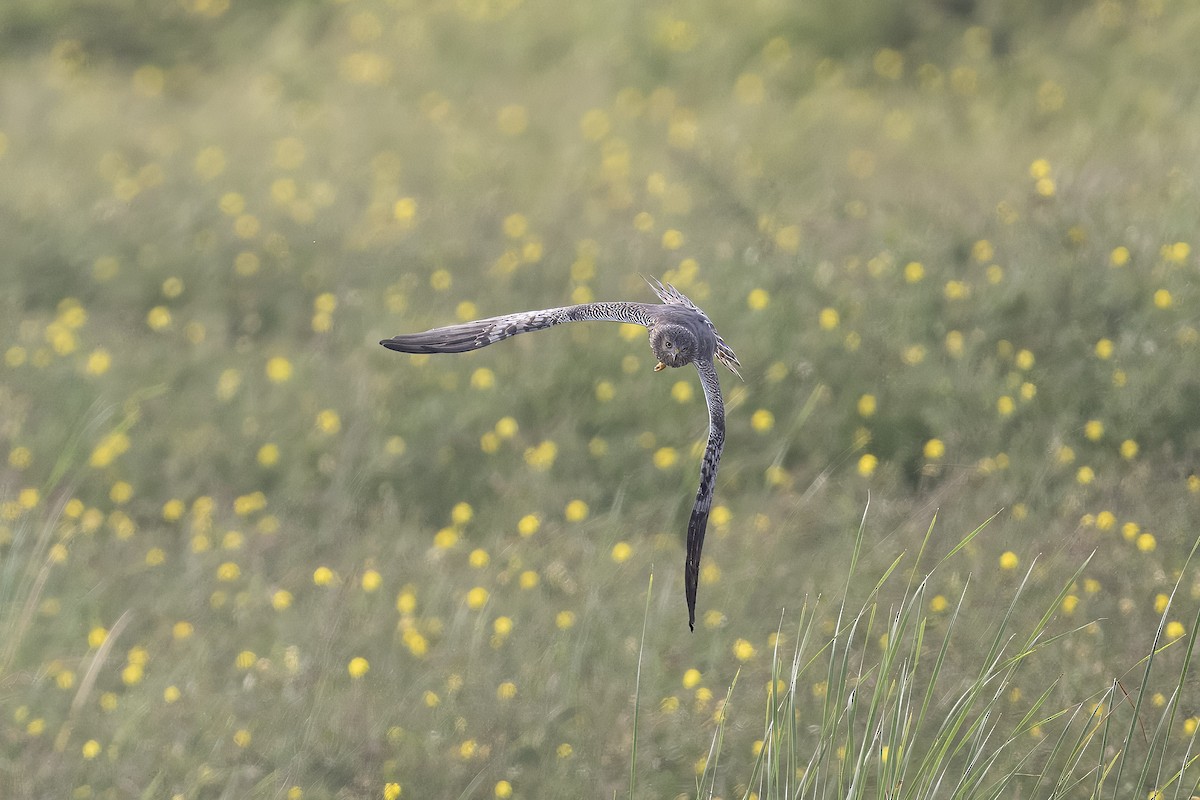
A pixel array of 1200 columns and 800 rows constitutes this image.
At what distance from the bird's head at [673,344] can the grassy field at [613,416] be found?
0.51 meters

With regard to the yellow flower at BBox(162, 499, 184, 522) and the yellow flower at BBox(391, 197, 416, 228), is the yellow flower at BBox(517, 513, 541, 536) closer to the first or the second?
the yellow flower at BBox(162, 499, 184, 522)

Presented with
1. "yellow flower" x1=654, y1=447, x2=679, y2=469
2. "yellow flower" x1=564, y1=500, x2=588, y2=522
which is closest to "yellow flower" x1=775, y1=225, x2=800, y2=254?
"yellow flower" x1=654, y1=447, x2=679, y2=469

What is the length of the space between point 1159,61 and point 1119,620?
4.12 m

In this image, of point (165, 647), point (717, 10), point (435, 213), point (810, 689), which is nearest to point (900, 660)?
point (810, 689)

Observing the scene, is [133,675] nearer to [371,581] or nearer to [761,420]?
[371,581]

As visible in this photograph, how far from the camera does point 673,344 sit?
1.88 m

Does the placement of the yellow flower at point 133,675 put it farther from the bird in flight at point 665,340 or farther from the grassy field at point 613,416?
the bird in flight at point 665,340

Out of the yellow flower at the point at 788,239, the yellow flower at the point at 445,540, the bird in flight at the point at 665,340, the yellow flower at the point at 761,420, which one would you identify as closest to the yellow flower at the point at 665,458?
the yellow flower at the point at 761,420

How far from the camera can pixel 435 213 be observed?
5750mm

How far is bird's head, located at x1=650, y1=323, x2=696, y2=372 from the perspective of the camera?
1.88m

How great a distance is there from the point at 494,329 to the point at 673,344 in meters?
0.25

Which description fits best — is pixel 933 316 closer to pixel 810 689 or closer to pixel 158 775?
pixel 810 689

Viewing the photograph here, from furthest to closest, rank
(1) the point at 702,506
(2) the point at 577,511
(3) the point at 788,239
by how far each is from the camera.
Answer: (3) the point at 788,239 < (2) the point at 577,511 < (1) the point at 702,506

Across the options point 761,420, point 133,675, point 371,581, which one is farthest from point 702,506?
point 761,420
